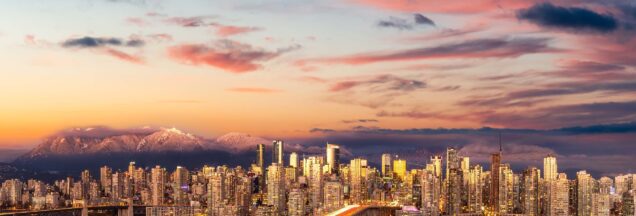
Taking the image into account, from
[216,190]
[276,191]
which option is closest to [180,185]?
[216,190]

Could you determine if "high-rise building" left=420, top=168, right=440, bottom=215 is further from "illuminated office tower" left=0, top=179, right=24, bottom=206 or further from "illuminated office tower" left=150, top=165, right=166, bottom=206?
"illuminated office tower" left=0, top=179, right=24, bottom=206

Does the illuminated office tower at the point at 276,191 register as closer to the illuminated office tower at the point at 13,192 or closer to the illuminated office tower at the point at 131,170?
the illuminated office tower at the point at 131,170

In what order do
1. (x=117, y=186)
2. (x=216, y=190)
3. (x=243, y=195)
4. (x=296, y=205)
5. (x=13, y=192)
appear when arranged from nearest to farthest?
(x=296, y=205)
(x=216, y=190)
(x=243, y=195)
(x=13, y=192)
(x=117, y=186)

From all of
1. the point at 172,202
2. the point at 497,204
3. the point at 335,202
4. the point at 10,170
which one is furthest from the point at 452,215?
the point at 10,170

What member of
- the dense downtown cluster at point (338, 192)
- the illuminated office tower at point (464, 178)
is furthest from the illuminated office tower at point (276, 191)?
the illuminated office tower at point (464, 178)

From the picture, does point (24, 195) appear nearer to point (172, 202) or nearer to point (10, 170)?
point (172, 202)

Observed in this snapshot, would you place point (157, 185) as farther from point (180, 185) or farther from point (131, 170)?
point (131, 170)
